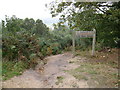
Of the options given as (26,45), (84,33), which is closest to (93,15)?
(84,33)

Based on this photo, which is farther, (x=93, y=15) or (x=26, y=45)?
(x=26, y=45)

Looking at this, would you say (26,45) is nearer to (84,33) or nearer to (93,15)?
(84,33)

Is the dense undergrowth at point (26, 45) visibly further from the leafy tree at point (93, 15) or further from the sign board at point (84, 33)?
the sign board at point (84, 33)

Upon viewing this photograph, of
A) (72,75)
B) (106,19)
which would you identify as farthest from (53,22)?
(72,75)

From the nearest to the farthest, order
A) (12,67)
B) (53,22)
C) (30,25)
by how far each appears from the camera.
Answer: (12,67) → (53,22) → (30,25)

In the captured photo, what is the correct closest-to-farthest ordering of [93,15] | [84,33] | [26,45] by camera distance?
[93,15], [84,33], [26,45]

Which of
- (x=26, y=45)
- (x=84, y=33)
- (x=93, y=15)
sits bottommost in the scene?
(x=26, y=45)

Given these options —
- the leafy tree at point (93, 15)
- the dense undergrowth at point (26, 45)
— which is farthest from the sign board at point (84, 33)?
the dense undergrowth at point (26, 45)

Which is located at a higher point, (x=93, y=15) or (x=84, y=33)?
(x=93, y=15)

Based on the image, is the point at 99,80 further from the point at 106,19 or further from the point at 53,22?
the point at 53,22

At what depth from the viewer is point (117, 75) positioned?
3457mm

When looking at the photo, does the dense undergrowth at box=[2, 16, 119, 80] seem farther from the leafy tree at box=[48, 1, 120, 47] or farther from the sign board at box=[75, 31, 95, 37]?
the sign board at box=[75, 31, 95, 37]

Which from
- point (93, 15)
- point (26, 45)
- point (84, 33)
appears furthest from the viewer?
point (26, 45)

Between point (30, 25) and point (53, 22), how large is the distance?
6.99ft
